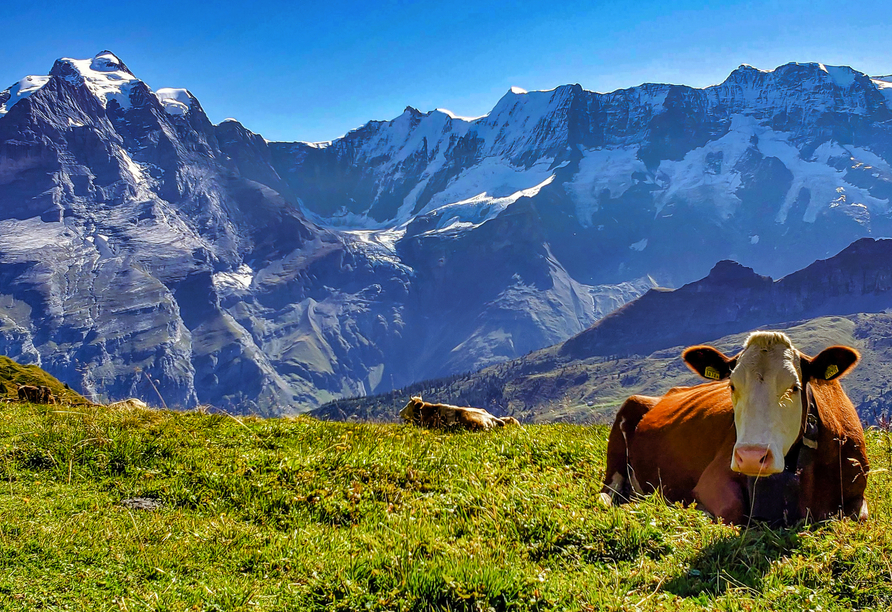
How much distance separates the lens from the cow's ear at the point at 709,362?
362 inches

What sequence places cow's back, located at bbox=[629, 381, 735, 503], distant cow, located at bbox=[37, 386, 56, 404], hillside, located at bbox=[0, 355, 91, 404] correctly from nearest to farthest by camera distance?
cow's back, located at bbox=[629, 381, 735, 503], distant cow, located at bbox=[37, 386, 56, 404], hillside, located at bbox=[0, 355, 91, 404]

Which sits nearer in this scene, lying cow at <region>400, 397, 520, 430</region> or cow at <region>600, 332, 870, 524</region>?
cow at <region>600, 332, 870, 524</region>

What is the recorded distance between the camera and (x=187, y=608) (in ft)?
19.5

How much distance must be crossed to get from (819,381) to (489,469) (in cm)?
526

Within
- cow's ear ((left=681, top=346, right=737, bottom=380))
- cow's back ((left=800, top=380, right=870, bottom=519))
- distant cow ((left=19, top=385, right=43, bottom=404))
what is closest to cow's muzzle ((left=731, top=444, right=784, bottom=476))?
cow's back ((left=800, top=380, right=870, bottom=519))

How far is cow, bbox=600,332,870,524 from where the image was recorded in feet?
26.2

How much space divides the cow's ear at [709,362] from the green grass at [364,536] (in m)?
2.11

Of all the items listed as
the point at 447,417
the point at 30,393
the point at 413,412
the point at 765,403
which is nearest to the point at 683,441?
the point at 765,403

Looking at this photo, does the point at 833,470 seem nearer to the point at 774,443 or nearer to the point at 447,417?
the point at 774,443

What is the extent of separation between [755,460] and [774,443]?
374 millimetres

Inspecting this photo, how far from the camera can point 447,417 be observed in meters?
16.8

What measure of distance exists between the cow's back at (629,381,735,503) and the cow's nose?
1.34 m

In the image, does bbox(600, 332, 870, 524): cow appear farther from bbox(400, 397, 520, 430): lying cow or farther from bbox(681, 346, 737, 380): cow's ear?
bbox(400, 397, 520, 430): lying cow

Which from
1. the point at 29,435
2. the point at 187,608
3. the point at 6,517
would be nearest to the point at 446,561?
the point at 187,608
